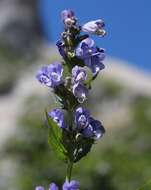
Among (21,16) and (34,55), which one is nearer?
(34,55)

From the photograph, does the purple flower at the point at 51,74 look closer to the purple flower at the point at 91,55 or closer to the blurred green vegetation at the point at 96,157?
the purple flower at the point at 91,55

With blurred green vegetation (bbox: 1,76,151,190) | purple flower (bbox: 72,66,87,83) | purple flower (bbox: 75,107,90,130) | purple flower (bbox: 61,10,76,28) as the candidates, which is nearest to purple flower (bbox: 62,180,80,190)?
purple flower (bbox: 75,107,90,130)

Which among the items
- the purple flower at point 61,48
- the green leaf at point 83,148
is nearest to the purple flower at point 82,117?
the green leaf at point 83,148

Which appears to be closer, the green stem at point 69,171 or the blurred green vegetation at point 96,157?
the green stem at point 69,171

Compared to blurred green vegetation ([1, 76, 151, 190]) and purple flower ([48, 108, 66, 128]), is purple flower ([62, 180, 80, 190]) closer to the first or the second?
purple flower ([48, 108, 66, 128])

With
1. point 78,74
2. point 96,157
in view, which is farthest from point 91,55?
point 96,157

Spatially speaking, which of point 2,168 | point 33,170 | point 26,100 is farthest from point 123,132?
point 33,170

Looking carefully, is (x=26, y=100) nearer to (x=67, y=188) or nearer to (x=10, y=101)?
(x=10, y=101)
